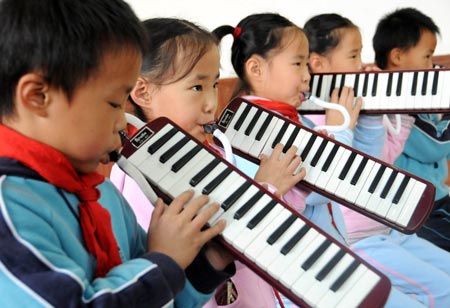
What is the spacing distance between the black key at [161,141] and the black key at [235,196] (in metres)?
0.16

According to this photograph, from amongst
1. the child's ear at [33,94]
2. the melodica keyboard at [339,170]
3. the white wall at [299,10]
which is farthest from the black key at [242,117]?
the white wall at [299,10]

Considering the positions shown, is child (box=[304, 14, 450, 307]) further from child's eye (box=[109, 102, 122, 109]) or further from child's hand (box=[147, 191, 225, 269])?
child's eye (box=[109, 102, 122, 109])

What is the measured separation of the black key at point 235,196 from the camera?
31.3 inches

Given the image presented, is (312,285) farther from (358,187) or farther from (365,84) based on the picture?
(365,84)

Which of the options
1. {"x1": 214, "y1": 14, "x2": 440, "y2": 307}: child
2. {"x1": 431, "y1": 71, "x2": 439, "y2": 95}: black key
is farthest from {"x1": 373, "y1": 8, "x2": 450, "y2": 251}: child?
{"x1": 214, "y1": 14, "x2": 440, "y2": 307}: child

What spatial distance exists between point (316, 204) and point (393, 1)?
6.64ft

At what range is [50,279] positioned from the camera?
543 millimetres

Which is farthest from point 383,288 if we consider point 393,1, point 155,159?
point 393,1

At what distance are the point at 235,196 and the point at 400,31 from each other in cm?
152

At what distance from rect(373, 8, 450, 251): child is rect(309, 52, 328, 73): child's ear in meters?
0.35

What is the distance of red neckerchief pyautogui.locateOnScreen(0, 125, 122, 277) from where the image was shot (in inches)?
23.5

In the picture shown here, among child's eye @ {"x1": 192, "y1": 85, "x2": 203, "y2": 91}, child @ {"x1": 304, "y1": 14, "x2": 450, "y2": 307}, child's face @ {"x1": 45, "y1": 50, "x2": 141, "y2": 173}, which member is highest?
child's face @ {"x1": 45, "y1": 50, "x2": 141, "y2": 173}

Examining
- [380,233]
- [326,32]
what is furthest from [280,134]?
[326,32]

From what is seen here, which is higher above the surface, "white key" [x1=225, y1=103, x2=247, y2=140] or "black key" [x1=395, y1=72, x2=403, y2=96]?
"black key" [x1=395, y1=72, x2=403, y2=96]
